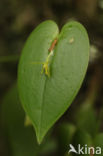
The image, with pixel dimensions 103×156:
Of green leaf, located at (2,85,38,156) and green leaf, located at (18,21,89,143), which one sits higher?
green leaf, located at (18,21,89,143)

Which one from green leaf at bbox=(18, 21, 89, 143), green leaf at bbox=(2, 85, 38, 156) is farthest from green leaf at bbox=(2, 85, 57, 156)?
green leaf at bbox=(18, 21, 89, 143)

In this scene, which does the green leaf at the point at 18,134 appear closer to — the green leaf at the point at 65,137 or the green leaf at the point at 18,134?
the green leaf at the point at 18,134

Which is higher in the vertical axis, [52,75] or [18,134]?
[52,75]

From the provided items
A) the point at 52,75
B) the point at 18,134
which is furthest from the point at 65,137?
the point at 52,75

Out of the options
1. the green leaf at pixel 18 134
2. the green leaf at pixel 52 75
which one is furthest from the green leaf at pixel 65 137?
the green leaf at pixel 52 75

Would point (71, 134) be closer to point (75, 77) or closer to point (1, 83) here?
point (75, 77)

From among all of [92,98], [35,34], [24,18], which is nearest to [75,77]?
[35,34]

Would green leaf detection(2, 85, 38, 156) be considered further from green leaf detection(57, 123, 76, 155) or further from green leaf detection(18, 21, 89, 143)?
green leaf detection(18, 21, 89, 143)

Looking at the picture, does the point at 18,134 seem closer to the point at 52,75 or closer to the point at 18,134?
the point at 18,134
